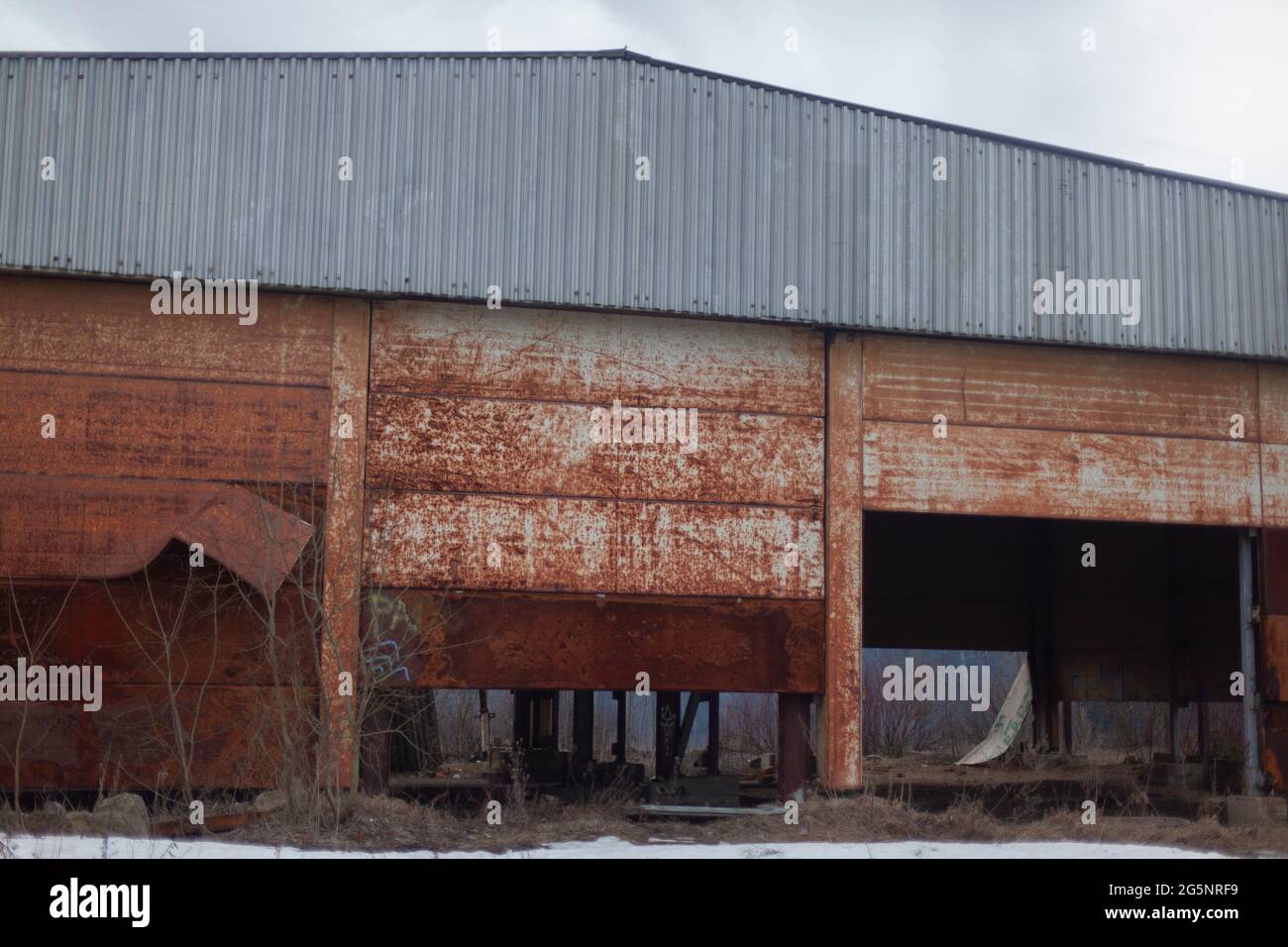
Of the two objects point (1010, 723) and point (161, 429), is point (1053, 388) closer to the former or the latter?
point (161, 429)

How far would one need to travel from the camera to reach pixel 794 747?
1521 cm

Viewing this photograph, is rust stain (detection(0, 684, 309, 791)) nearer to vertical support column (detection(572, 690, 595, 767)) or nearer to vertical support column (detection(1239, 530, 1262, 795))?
vertical support column (detection(572, 690, 595, 767))

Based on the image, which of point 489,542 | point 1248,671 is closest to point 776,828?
point 489,542

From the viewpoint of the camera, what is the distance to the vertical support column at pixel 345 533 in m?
13.8

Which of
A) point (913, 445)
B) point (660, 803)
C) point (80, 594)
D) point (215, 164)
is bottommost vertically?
point (660, 803)

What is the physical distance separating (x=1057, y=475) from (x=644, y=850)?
22.0 ft

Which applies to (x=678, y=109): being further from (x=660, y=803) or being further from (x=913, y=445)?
(x=660, y=803)

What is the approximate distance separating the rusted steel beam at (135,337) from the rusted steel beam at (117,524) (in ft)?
3.89

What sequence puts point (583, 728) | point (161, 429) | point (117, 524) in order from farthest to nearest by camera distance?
point (583, 728)
point (161, 429)
point (117, 524)

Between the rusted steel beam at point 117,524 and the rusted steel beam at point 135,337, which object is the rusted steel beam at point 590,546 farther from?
the rusted steel beam at point 135,337

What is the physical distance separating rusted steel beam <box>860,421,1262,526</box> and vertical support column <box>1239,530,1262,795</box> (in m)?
0.53
